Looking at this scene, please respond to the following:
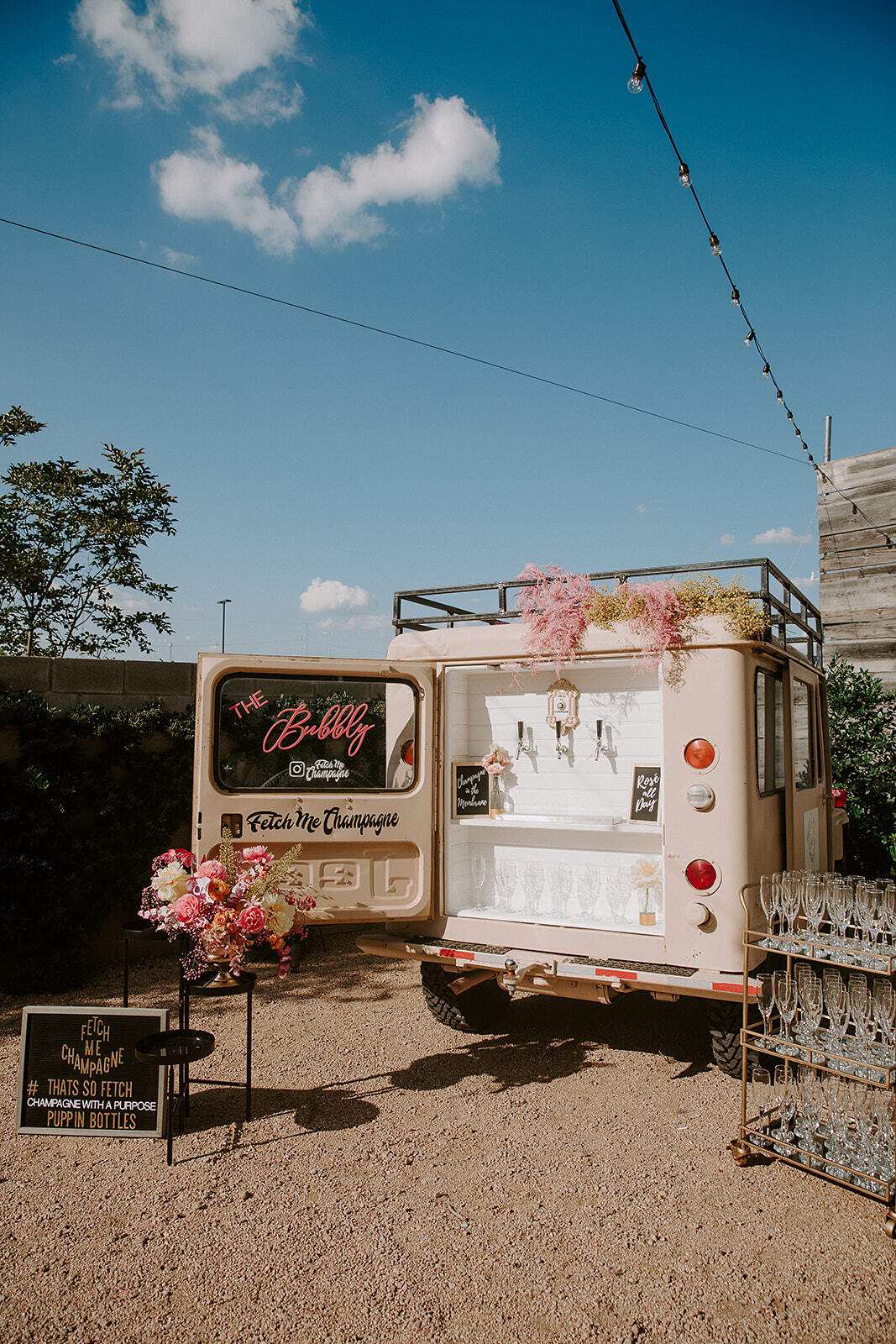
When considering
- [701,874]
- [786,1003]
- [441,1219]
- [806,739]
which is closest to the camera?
[441,1219]

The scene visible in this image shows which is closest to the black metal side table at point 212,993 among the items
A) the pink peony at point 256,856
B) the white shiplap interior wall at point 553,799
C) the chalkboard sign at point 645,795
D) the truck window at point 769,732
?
the pink peony at point 256,856

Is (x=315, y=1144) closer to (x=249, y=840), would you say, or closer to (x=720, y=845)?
(x=249, y=840)

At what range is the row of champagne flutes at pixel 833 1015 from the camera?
10.9 feet

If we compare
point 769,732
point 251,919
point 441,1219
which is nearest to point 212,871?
point 251,919

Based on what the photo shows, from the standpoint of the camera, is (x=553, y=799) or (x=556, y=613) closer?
(x=556, y=613)

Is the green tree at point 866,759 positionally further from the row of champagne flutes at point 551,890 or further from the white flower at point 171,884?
the white flower at point 171,884

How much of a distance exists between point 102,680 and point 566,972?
15.3 feet

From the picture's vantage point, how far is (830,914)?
3.71 metres

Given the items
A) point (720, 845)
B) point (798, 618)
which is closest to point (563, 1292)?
point (720, 845)

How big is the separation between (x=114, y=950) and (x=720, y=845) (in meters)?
5.16

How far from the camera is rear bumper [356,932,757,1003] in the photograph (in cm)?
378

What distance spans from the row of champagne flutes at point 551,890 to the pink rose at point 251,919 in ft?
5.47

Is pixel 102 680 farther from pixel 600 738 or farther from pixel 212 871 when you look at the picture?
pixel 600 738

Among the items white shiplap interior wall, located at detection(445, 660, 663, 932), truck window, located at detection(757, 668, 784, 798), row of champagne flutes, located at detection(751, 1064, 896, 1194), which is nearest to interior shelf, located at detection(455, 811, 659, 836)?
white shiplap interior wall, located at detection(445, 660, 663, 932)
